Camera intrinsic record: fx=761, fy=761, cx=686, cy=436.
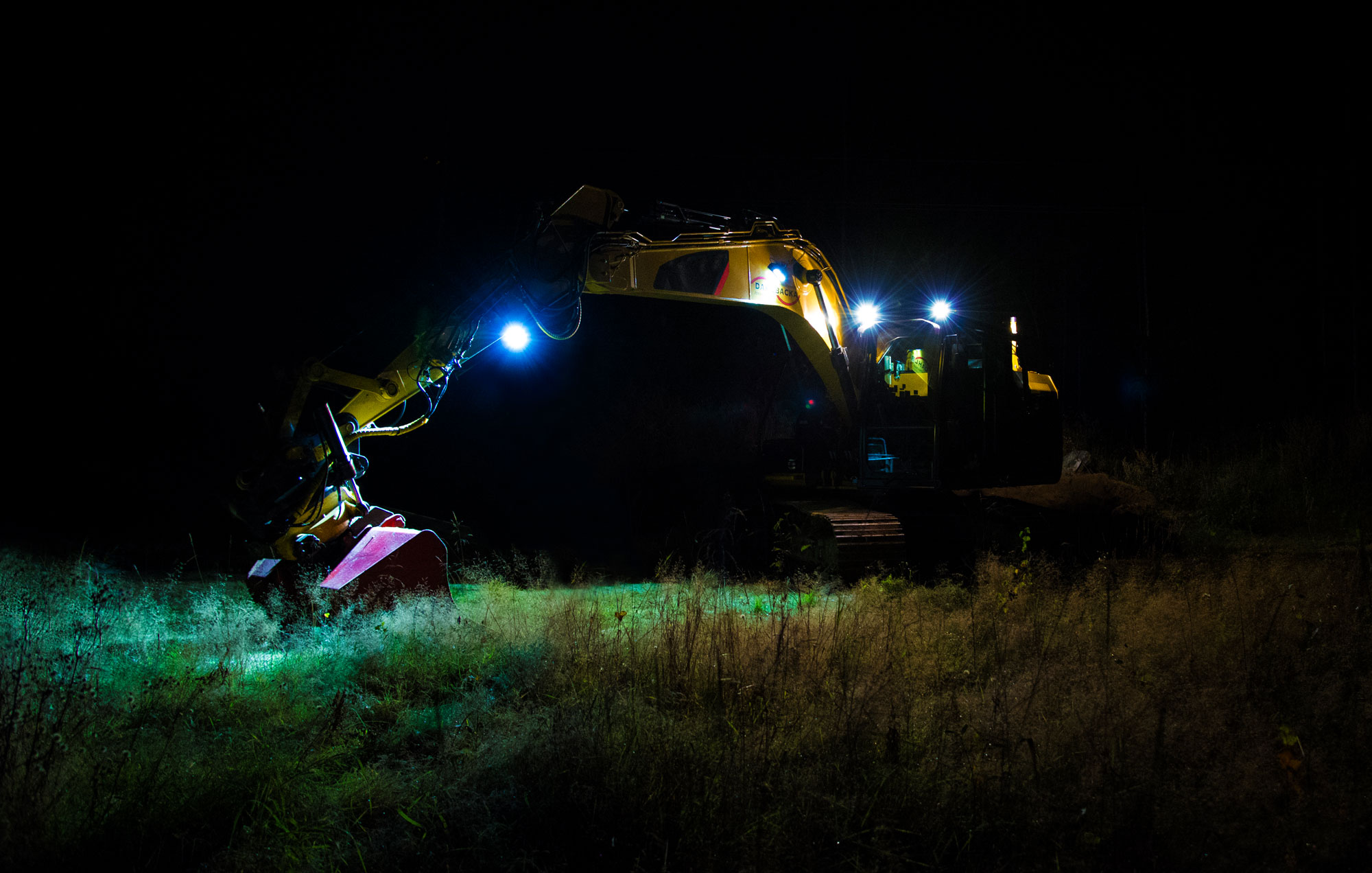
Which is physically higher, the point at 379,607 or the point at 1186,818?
the point at 379,607

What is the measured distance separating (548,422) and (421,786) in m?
16.3

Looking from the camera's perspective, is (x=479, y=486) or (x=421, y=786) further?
(x=479, y=486)

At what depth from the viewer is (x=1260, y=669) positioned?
14.1ft

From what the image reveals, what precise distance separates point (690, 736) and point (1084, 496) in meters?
6.45

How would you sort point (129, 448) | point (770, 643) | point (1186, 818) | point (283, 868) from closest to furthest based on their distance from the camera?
point (283, 868) → point (1186, 818) → point (770, 643) → point (129, 448)

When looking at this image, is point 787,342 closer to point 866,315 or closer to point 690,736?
point 866,315

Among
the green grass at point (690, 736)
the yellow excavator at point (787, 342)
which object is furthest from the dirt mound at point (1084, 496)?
the green grass at point (690, 736)

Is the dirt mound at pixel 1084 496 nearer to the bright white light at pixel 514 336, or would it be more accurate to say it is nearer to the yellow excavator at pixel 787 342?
the yellow excavator at pixel 787 342

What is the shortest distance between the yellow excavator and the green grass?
0.79 m

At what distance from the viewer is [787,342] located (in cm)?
831

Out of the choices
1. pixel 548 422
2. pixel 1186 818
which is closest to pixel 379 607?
pixel 1186 818

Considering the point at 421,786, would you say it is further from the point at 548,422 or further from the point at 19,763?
the point at 548,422

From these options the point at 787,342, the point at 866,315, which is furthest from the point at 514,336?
the point at 866,315

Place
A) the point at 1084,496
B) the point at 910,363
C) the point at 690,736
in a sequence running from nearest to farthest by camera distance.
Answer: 1. the point at 690,736
2. the point at 1084,496
3. the point at 910,363
